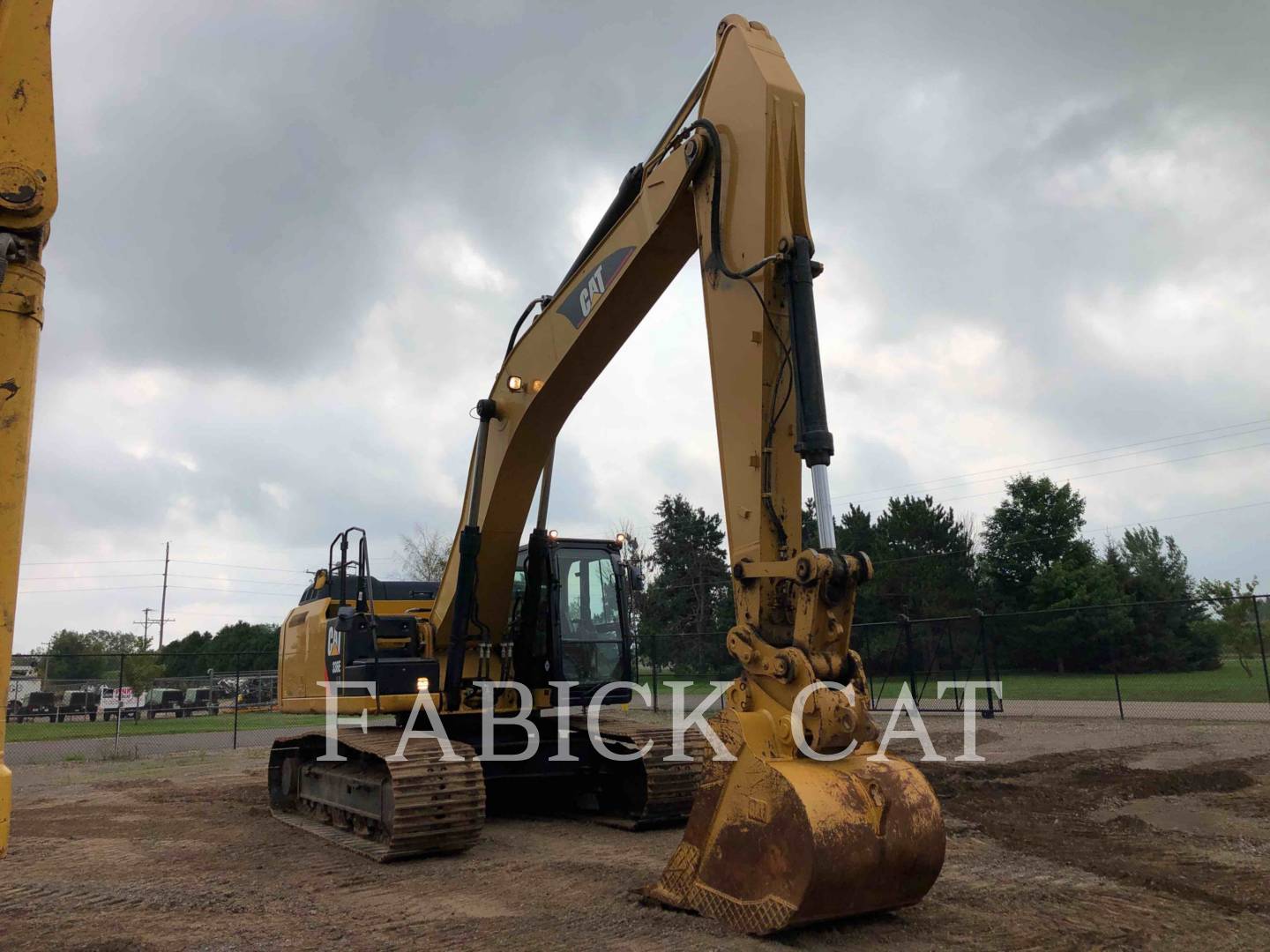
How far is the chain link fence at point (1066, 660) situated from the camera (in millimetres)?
17250

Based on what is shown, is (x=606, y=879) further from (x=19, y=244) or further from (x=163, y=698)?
(x=163, y=698)

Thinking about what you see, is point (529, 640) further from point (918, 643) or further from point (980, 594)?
point (980, 594)

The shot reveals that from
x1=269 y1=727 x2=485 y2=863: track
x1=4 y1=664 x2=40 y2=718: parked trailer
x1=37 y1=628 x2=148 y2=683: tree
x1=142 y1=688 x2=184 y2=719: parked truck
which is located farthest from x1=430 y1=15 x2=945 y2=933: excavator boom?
x1=37 y1=628 x2=148 y2=683: tree

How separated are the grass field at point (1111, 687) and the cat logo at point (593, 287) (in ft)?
44.4

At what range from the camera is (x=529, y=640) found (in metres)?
8.61

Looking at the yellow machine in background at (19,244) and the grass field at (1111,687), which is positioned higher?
the yellow machine in background at (19,244)

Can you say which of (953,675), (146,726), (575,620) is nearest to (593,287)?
(575,620)

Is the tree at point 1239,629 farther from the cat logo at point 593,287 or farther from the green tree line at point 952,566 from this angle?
the cat logo at point 593,287

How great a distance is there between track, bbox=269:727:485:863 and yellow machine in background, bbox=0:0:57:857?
4.31 metres

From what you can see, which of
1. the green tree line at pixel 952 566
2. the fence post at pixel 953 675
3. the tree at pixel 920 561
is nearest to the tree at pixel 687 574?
the green tree line at pixel 952 566

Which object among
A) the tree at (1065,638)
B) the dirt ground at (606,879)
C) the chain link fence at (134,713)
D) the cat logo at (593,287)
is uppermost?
the cat logo at (593,287)

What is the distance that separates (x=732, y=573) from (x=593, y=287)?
2.61m

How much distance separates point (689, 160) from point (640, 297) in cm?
109

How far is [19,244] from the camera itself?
118 inches
